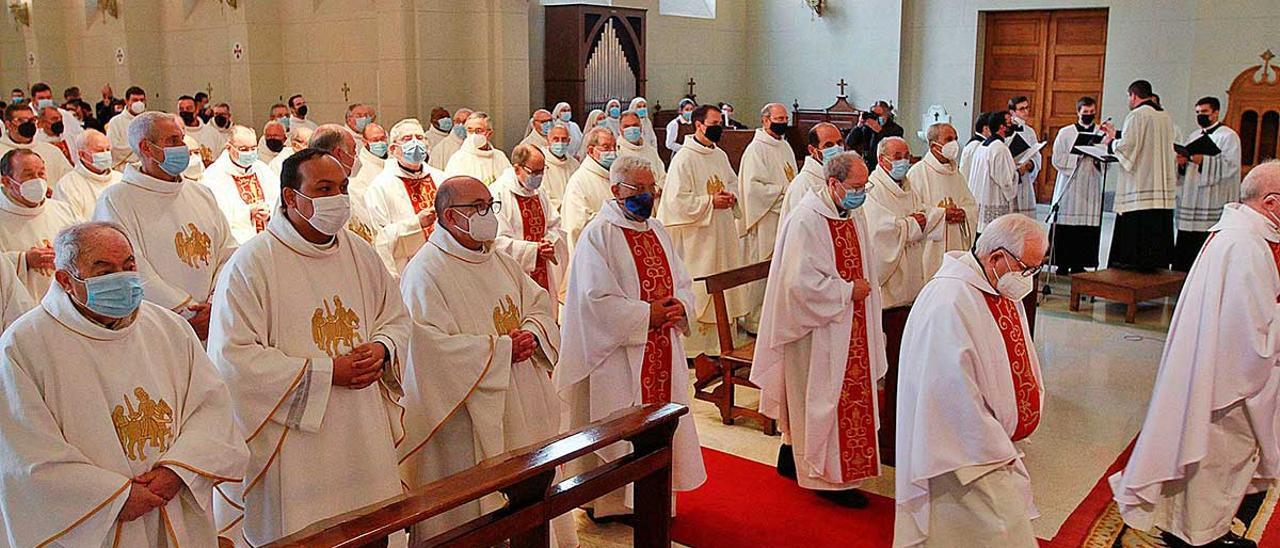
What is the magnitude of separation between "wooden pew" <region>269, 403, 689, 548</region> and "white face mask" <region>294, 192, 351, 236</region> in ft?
3.45

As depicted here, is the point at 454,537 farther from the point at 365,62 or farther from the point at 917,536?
the point at 365,62

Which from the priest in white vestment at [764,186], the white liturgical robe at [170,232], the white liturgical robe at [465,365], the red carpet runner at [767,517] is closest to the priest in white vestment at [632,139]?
the priest in white vestment at [764,186]

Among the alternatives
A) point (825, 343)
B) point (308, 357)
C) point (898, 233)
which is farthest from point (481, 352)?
point (898, 233)

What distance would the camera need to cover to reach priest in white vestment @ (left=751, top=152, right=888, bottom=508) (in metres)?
5.51

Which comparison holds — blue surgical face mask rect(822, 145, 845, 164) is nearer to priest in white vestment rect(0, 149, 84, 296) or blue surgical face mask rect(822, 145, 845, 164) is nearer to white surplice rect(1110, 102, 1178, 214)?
white surplice rect(1110, 102, 1178, 214)

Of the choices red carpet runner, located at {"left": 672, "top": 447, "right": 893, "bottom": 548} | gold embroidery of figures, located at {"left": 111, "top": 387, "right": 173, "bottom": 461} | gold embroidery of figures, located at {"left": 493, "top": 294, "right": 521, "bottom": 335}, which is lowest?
red carpet runner, located at {"left": 672, "top": 447, "right": 893, "bottom": 548}

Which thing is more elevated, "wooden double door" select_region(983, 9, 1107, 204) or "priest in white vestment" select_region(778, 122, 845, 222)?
"wooden double door" select_region(983, 9, 1107, 204)

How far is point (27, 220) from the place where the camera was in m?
6.00

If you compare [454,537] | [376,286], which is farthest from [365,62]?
[454,537]

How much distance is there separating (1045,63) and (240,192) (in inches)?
490

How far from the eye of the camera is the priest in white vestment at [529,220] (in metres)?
6.46

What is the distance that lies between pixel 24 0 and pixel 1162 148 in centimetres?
1928

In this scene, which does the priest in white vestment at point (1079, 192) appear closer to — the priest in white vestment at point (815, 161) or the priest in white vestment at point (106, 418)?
the priest in white vestment at point (815, 161)

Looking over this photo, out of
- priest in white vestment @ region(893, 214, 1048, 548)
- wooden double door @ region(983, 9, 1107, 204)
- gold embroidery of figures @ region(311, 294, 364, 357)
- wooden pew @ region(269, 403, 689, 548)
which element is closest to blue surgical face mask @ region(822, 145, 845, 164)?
priest in white vestment @ region(893, 214, 1048, 548)
